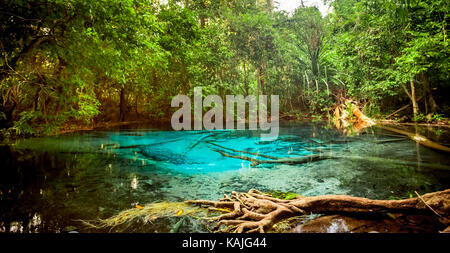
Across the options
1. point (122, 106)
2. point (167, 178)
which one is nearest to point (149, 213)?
point (167, 178)

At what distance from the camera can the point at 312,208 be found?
66.5 inches

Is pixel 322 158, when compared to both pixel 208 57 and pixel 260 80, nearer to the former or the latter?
pixel 208 57

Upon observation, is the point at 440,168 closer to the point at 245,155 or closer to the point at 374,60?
the point at 245,155

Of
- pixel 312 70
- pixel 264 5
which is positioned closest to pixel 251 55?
pixel 312 70

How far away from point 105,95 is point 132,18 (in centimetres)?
964

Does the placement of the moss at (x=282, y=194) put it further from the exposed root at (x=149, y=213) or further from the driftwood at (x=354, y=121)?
the driftwood at (x=354, y=121)

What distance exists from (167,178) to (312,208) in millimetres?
1939

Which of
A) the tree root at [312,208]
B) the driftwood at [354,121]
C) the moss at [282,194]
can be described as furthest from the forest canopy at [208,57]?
the moss at [282,194]

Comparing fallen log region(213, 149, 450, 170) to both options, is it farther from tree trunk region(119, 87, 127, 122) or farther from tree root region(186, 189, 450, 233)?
tree trunk region(119, 87, 127, 122)

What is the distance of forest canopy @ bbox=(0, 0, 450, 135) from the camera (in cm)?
356

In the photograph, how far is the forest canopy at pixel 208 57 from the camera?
3.56 m

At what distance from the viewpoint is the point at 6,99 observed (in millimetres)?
5754

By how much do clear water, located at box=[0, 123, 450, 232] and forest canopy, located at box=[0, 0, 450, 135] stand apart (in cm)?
173

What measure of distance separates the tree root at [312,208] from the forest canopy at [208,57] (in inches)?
61.2
